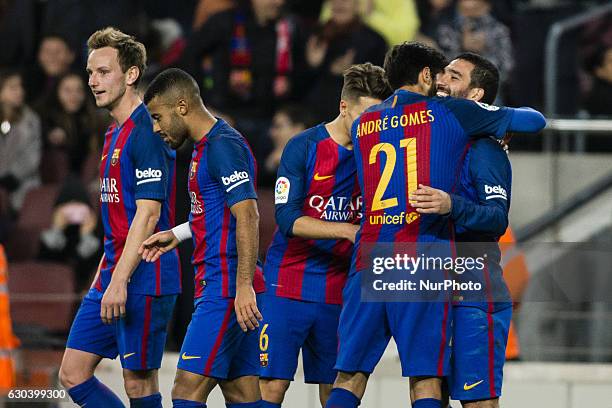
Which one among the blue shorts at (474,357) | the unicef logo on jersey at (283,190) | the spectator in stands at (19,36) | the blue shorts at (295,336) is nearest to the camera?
the blue shorts at (474,357)

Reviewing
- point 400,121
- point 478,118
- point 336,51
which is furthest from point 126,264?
point 336,51

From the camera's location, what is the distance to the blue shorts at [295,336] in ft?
21.6

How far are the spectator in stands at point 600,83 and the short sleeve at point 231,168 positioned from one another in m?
4.58

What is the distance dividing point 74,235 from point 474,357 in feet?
15.0

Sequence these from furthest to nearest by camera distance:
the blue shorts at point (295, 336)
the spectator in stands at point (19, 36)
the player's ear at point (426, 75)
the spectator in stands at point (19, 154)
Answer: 1. the spectator in stands at point (19, 36)
2. the spectator in stands at point (19, 154)
3. the blue shorts at point (295, 336)
4. the player's ear at point (426, 75)

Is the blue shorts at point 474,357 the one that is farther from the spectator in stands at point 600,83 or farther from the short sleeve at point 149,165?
the spectator in stands at point 600,83

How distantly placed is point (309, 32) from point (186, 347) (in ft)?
16.1

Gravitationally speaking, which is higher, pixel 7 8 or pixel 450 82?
pixel 7 8

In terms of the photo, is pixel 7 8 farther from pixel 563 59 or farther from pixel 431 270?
pixel 431 270

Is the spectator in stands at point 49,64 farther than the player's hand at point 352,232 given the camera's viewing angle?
Yes

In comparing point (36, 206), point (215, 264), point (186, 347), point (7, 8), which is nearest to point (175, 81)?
point (215, 264)

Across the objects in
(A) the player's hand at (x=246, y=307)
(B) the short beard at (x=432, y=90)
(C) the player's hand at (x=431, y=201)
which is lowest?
(A) the player's hand at (x=246, y=307)

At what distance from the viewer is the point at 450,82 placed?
20.4 feet

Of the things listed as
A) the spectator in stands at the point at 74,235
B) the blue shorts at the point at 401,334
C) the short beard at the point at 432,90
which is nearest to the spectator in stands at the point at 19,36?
the spectator in stands at the point at 74,235
